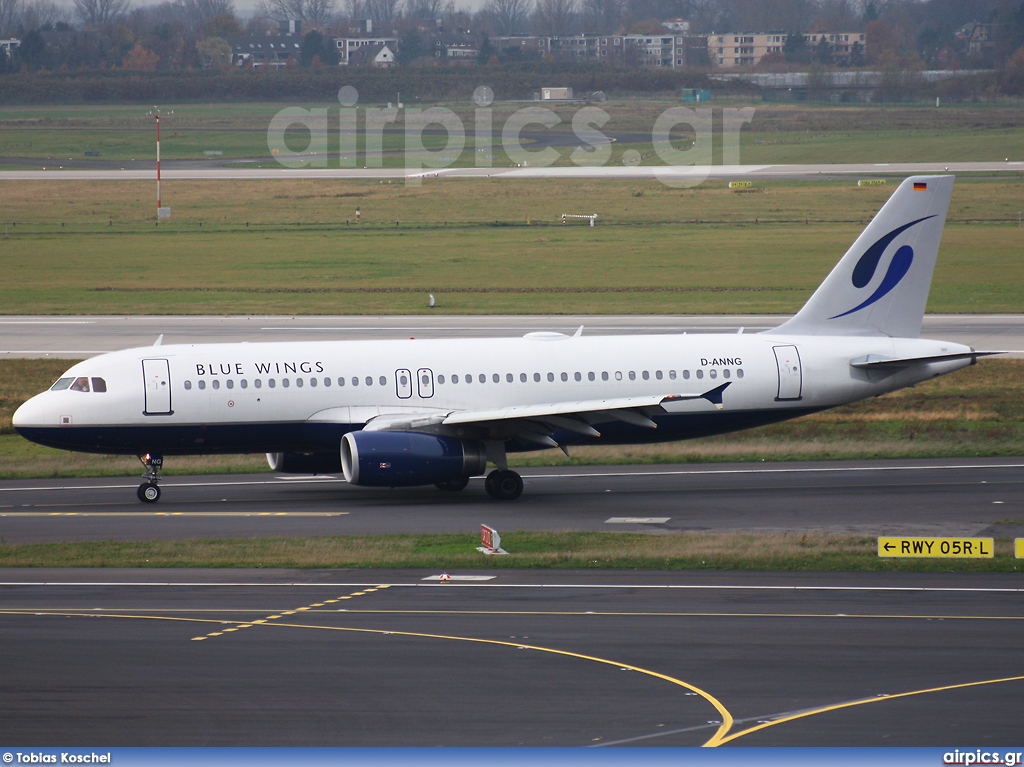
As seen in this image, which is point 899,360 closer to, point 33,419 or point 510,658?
point 510,658

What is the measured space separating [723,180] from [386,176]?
35950 millimetres

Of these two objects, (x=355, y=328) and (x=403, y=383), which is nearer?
(x=403, y=383)

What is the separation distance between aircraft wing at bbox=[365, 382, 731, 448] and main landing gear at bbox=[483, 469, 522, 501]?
1106mm

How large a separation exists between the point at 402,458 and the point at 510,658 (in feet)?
42.4

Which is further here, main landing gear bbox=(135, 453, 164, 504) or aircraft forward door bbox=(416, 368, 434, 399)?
aircraft forward door bbox=(416, 368, 434, 399)

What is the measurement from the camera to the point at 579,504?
35.1m

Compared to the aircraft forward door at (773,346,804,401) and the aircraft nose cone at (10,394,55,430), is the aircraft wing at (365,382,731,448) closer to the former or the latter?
the aircraft forward door at (773,346,804,401)

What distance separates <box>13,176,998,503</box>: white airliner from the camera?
34531 millimetres

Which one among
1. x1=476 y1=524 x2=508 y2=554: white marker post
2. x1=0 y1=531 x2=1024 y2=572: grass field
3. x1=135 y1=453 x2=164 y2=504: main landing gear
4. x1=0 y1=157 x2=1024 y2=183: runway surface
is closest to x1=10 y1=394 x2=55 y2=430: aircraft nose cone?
x1=135 y1=453 x2=164 y2=504: main landing gear

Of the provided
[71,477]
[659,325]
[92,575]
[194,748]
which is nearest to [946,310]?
[659,325]

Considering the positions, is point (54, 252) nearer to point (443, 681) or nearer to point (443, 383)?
point (443, 383)

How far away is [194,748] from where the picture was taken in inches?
659

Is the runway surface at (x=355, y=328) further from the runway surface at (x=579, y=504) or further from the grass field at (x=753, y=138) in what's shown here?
the grass field at (x=753, y=138)

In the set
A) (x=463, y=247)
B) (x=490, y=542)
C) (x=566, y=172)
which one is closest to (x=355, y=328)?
(x=463, y=247)
